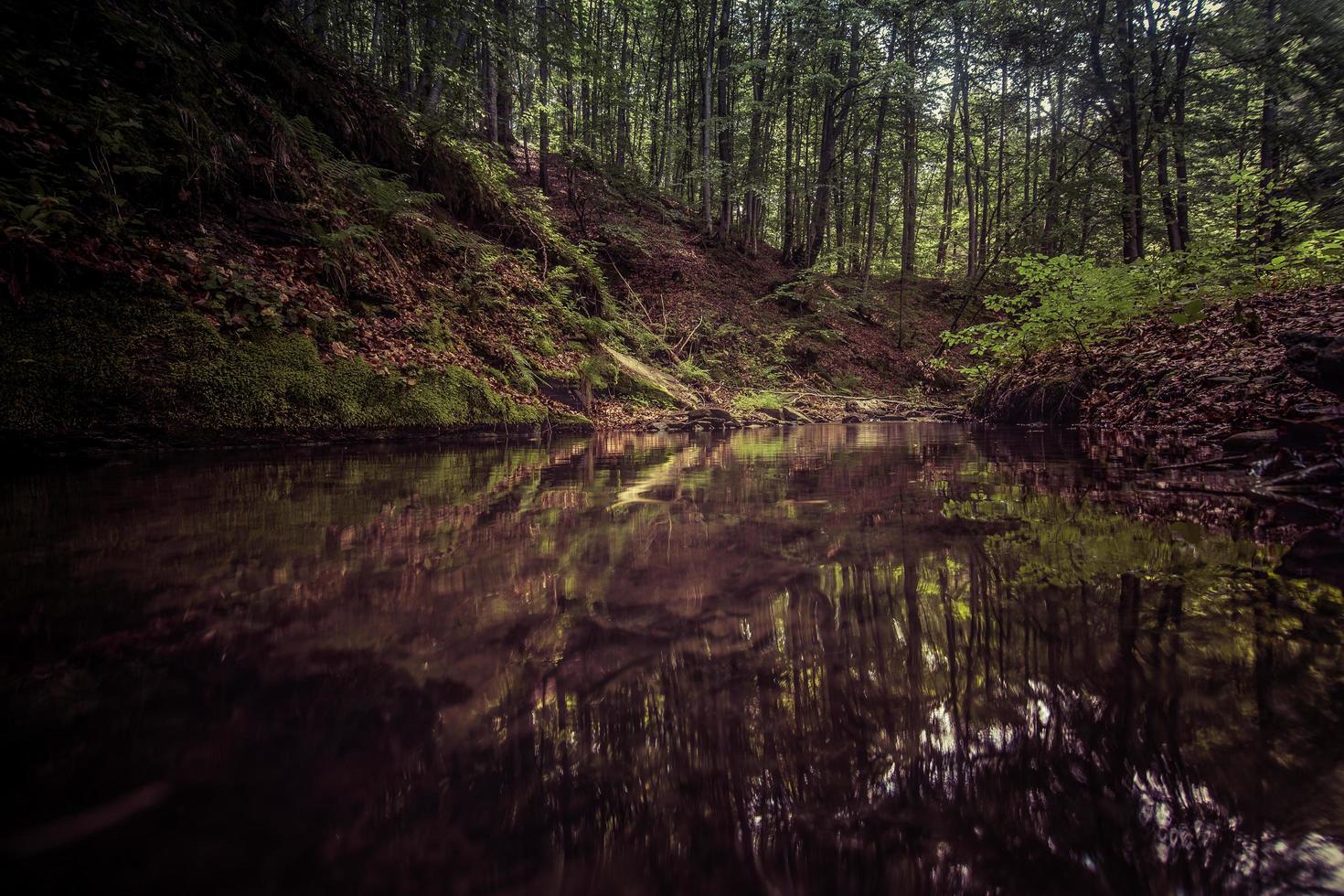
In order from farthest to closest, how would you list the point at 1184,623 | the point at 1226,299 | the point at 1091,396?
the point at 1091,396 < the point at 1226,299 < the point at 1184,623

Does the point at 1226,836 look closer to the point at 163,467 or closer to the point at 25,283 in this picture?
the point at 163,467

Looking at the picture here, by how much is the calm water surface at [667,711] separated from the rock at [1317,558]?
0.20 ft

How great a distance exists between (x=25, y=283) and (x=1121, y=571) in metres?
5.78

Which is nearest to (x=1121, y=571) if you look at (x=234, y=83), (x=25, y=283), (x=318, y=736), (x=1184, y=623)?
(x=1184, y=623)

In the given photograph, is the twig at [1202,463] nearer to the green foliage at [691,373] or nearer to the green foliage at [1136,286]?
the green foliage at [1136,286]

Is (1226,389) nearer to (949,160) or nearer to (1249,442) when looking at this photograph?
(1249,442)

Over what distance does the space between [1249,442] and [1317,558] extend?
8.89 ft

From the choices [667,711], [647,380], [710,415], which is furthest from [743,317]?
[667,711]

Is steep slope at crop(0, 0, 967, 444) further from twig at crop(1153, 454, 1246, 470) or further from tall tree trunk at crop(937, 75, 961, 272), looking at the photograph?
tall tree trunk at crop(937, 75, 961, 272)

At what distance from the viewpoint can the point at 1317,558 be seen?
5.00 ft

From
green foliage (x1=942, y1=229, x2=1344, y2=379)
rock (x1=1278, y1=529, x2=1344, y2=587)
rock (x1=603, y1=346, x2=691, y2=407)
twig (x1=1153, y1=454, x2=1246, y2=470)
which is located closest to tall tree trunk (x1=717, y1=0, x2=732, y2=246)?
rock (x1=603, y1=346, x2=691, y2=407)

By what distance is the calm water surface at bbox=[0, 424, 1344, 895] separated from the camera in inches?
23.2

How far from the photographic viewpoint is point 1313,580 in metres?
1.35

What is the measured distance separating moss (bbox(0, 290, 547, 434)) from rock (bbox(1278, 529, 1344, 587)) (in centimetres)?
569
